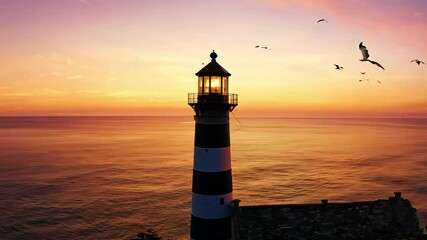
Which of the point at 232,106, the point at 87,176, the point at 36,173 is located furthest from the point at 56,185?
the point at 232,106

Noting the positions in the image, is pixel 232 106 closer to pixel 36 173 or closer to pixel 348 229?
pixel 348 229

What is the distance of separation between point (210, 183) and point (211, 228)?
101 inches

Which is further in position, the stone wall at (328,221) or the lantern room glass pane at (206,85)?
the lantern room glass pane at (206,85)

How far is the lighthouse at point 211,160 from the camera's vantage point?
60.7 ft

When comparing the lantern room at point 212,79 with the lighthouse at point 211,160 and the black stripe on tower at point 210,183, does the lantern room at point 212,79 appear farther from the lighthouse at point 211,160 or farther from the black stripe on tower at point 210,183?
the black stripe on tower at point 210,183

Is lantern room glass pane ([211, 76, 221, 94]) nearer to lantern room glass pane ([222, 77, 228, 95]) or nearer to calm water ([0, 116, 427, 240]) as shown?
lantern room glass pane ([222, 77, 228, 95])

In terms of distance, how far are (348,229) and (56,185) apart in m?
58.0

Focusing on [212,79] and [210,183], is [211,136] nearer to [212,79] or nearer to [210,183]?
[210,183]

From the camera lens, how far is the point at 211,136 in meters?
18.5

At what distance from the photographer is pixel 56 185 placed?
206 feet

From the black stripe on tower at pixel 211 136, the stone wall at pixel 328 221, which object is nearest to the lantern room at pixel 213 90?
the black stripe on tower at pixel 211 136

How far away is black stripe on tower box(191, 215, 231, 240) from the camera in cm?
1889

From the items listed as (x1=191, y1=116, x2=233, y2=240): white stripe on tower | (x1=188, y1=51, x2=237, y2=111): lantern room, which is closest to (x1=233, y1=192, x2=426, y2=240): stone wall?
(x1=191, y1=116, x2=233, y2=240): white stripe on tower

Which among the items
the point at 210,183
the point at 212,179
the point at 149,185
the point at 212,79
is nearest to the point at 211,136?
the point at 212,179
